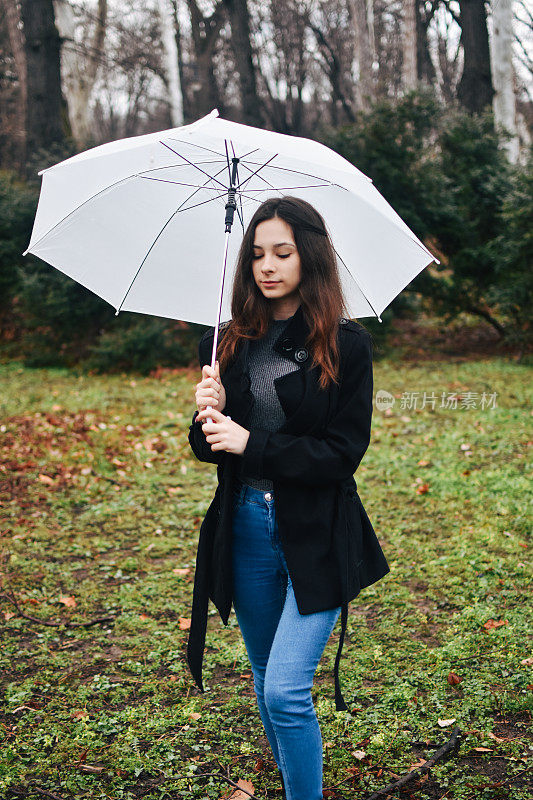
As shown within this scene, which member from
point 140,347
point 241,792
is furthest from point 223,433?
point 140,347

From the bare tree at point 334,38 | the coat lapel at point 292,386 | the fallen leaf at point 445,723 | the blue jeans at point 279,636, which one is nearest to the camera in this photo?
the blue jeans at point 279,636

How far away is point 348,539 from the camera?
247 centimetres

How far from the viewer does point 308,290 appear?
251cm

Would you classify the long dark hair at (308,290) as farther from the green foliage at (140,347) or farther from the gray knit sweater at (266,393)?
the green foliage at (140,347)

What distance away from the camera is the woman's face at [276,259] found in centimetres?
248

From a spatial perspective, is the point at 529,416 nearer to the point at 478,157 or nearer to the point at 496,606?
the point at 496,606

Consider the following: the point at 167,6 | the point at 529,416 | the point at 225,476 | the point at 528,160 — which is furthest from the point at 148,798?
the point at 167,6

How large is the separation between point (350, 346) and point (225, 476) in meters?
0.60

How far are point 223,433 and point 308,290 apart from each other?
566 millimetres

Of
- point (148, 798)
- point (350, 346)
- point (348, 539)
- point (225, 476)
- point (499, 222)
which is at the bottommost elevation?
point (148, 798)

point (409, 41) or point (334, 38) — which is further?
point (334, 38)

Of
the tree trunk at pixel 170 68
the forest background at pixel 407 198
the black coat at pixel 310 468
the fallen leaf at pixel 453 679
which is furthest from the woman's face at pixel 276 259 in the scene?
the tree trunk at pixel 170 68

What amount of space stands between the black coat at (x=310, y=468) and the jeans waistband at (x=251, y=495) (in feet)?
0.09

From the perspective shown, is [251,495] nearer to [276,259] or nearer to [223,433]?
[223,433]
